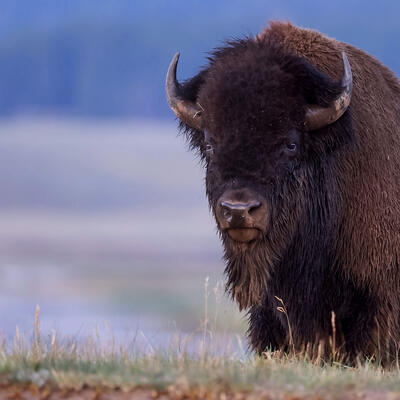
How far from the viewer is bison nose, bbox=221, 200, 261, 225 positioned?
24.1ft

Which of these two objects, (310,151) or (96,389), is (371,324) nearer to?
(310,151)

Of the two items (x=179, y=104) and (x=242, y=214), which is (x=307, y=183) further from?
(x=179, y=104)

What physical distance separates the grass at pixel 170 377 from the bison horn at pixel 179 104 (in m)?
2.34

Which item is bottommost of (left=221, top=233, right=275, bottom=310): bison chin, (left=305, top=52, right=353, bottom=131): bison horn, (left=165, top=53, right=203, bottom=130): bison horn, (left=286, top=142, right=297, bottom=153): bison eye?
(left=221, top=233, right=275, bottom=310): bison chin

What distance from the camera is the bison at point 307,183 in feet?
26.2

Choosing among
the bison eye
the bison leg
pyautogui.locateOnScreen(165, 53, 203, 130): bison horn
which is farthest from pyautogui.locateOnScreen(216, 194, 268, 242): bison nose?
the bison leg

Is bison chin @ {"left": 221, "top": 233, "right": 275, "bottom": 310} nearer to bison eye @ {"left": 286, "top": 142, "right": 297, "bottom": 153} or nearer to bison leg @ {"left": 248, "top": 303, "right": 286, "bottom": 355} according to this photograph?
bison leg @ {"left": 248, "top": 303, "right": 286, "bottom": 355}

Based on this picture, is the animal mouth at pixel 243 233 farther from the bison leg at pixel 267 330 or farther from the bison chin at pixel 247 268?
the bison leg at pixel 267 330

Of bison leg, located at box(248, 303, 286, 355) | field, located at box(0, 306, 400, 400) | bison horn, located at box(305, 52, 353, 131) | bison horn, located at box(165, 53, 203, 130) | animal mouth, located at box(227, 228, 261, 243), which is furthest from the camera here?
bison leg, located at box(248, 303, 286, 355)

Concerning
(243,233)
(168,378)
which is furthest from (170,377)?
(243,233)

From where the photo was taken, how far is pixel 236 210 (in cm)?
736

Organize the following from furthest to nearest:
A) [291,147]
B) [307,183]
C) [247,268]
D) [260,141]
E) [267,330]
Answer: [267,330] → [307,183] → [247,268] → [291,147] → [260,141]

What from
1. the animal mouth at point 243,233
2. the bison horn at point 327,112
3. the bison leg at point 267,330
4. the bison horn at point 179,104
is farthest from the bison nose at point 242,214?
the bison leg at point 267,330

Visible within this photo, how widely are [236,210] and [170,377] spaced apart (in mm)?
1679
